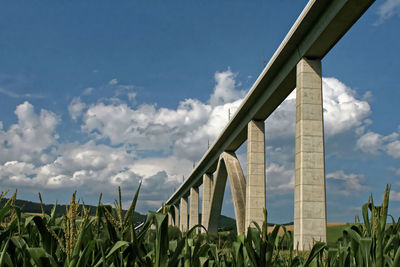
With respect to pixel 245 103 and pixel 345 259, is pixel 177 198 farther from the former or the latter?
pixel 345 259

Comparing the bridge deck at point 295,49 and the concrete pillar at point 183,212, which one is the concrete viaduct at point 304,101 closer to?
the bridge deck at point 295,49

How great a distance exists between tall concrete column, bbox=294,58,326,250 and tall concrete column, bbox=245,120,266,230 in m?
8.98

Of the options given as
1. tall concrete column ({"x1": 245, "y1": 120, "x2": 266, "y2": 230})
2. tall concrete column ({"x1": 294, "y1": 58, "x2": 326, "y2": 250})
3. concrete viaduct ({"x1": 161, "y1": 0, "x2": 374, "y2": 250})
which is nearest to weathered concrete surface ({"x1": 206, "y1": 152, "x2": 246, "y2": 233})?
tall concrete column ({"x1": 245, "y1": 120, "x2": 266, "y2": 230})

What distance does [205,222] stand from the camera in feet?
173

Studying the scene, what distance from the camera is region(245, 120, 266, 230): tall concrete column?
2878 cm

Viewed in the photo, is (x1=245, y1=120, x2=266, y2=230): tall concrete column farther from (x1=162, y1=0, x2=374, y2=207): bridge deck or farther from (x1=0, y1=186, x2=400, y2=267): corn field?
(x1=0, y1=186, x2=400, y2=267): corn field

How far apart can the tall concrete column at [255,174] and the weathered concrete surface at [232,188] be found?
5.88 m

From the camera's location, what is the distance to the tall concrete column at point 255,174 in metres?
28.8

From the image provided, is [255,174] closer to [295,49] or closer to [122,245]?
[295,49]

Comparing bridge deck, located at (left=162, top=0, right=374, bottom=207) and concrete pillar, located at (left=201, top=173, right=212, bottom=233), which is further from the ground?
bridge deck, located at (left=162, top=0, right=374, bottom=207)

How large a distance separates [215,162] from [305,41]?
2964 cm

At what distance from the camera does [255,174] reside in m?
29.6

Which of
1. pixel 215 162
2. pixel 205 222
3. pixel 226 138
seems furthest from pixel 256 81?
pixel 205 222

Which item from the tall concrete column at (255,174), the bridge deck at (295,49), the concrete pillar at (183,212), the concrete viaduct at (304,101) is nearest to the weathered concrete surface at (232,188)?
the bridge deck at (295,49)
